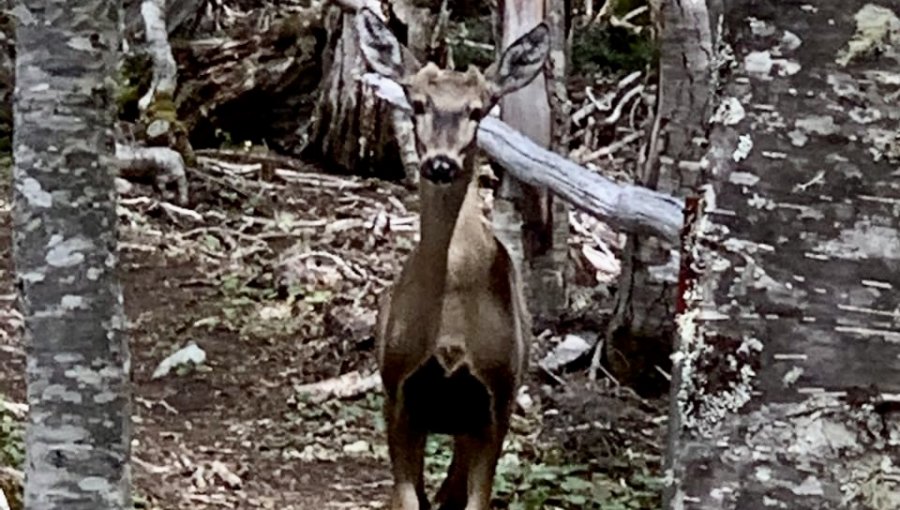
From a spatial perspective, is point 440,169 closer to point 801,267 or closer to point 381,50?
point 381,50

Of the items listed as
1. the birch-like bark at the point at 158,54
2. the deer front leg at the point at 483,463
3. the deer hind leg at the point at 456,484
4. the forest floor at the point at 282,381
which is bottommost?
the forest floor at the point at 282,381

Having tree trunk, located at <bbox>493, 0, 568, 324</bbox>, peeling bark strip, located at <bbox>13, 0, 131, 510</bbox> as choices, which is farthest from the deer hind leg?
tree trunk, located at <bbox>493, 0, 568, 324</bbox>

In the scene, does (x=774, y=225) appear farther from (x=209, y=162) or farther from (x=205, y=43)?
(x=205, y=43)

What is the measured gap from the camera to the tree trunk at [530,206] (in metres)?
8.55

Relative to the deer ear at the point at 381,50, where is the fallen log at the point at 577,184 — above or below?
below

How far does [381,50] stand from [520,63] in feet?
1.67

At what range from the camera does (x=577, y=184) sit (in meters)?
7.29

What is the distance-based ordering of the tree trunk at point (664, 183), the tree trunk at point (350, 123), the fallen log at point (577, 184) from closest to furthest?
the fallen log at point (577, 184), the tree trunk at point (664, 183), the tree trunk at point (350, 123)

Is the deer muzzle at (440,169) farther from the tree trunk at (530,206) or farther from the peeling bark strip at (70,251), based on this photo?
→ the tree trunk at (530,206)

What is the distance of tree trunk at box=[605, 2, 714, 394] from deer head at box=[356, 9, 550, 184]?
3.88 feet

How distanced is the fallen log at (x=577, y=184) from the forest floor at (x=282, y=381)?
110cm

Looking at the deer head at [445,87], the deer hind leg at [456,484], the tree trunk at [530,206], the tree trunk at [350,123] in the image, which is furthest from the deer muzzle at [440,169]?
the tree trunk at [350,123]

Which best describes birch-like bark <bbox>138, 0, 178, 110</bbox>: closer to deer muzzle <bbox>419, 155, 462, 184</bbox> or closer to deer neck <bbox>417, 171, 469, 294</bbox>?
deer neck <bbox>417, 171, 469, 294</bbox>

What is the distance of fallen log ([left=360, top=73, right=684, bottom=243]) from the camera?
6707 millimetres
